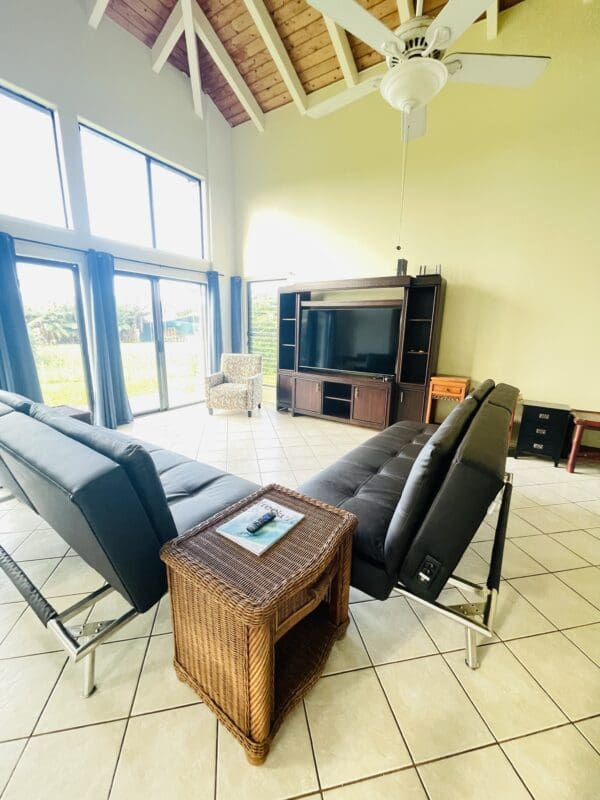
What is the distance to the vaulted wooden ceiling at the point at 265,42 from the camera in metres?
3.52

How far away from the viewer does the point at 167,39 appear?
3.84 metres

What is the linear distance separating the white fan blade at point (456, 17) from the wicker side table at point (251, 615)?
220 cm

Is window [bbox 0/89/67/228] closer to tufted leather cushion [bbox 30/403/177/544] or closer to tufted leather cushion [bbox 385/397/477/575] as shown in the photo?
tufted leather cushion [bbox 30/403/177/544]

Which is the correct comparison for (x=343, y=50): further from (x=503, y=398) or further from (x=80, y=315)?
(x=503, y=398)

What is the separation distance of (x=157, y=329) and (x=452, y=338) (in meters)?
4.02

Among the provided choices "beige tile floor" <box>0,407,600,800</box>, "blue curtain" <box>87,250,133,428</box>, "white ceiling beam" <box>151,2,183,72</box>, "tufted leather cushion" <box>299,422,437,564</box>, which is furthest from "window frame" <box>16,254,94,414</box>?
"tufted leather cushion" <box>299,422,437,564</box>

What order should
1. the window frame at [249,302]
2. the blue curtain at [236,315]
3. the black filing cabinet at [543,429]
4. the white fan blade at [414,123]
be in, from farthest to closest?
the blue curtain at [236,315] → the window frame at [249,302] → the black filing cabinet at [543,429] → the white fan blade at [414,123]

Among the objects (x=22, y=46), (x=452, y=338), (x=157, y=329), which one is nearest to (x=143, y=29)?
(x=22, y=46)

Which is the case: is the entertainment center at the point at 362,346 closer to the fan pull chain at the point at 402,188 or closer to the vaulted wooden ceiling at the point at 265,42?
the fan pull chain at the point at 402,188

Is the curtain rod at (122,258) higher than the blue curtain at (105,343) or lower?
higher

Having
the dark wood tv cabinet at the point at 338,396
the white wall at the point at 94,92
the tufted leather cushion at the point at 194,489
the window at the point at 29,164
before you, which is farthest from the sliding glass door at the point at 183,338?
the tufted leather cushion at the point at 194,489

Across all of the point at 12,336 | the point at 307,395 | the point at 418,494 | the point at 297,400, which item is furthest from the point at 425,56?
the point at 12,336

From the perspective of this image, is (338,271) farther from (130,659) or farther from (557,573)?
(130,659)

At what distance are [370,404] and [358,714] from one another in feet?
10.7
